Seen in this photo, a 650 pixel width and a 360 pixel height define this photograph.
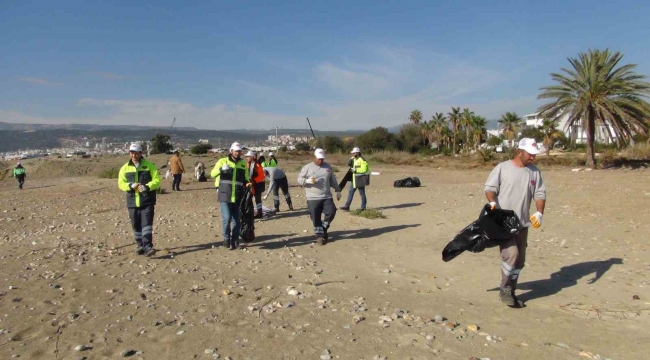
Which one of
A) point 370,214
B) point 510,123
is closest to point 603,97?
point 370,214

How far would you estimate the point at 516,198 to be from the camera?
20.5ft

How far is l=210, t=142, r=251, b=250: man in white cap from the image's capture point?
9.13 m

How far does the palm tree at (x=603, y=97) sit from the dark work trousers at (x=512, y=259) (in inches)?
1090

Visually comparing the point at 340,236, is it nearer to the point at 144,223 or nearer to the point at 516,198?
the point at 144,223

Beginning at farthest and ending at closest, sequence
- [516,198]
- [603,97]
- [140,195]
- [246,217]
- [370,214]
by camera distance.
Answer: [603,97]
[370,214]
[246,217]
[140,195]
[516,198]

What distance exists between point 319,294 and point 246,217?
3700mm

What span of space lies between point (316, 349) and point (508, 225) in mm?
2860

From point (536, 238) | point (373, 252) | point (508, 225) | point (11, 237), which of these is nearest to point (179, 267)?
point (373, 252)

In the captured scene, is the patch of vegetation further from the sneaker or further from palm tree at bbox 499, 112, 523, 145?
palm tree at bbox 499, 112, 523, 145

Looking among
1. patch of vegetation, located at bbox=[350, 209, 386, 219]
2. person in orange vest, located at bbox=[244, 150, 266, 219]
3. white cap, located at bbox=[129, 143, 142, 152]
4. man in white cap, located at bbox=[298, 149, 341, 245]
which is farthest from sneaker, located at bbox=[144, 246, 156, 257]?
patch of vegetation, located at bbox=[350, 209, 386, 219]

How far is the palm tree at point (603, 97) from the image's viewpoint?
29.8 metres

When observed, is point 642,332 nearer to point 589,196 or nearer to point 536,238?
point 536,238

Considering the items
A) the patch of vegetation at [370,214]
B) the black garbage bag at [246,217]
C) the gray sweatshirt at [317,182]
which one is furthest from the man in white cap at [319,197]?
the patch of vegetation at [370,214]

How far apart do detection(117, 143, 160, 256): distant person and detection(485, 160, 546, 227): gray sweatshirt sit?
542cm
